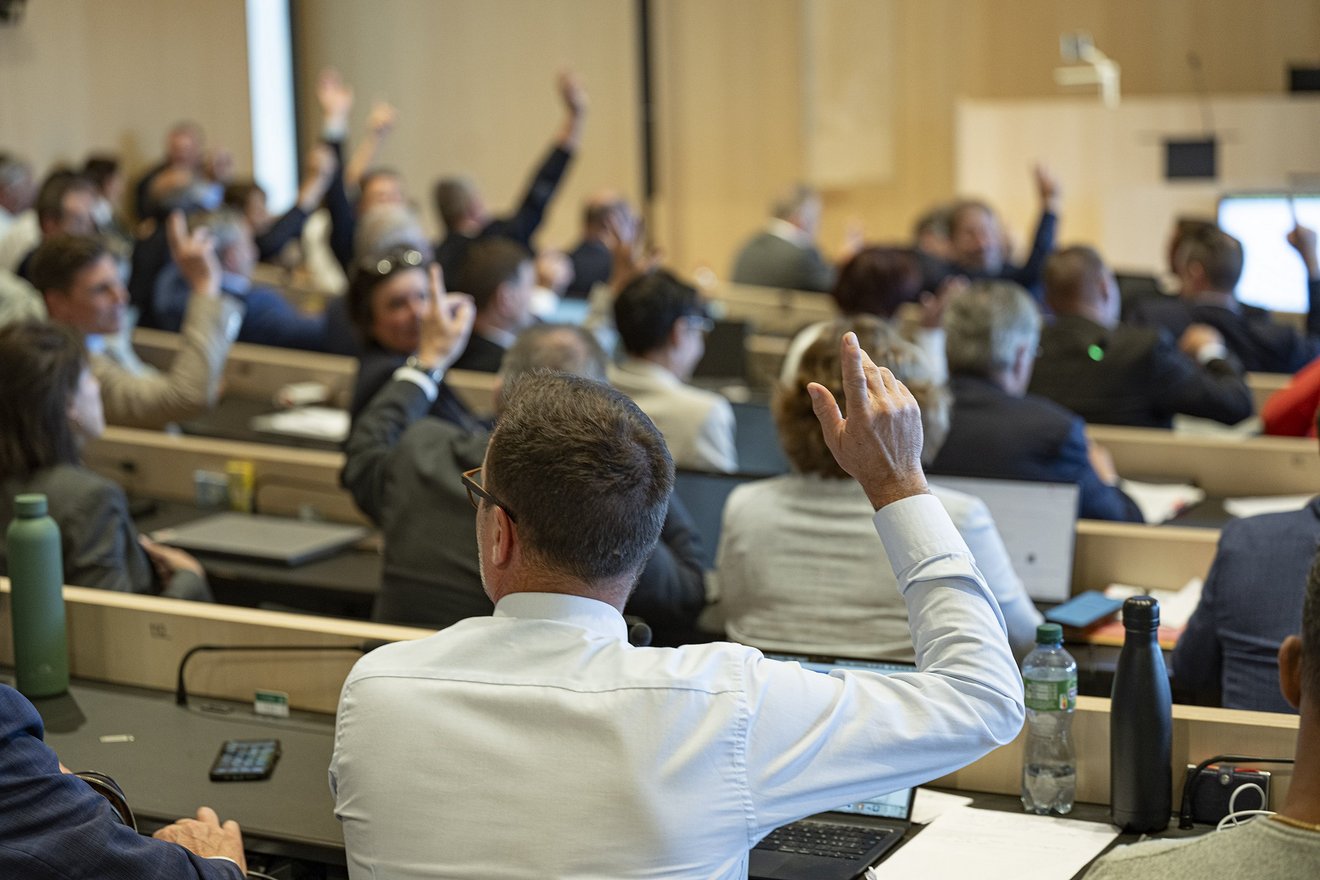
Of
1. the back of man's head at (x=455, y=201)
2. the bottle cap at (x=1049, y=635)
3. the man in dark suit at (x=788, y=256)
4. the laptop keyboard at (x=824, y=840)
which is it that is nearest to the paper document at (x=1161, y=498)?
the bottle cap at (x=1049, y=635)

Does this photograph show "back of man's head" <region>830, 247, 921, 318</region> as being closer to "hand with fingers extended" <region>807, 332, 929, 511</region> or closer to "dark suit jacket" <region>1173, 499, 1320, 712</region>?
"dark suit jacket" <region>1173, 499, 1320, 712</region>

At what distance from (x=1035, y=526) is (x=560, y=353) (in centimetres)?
111

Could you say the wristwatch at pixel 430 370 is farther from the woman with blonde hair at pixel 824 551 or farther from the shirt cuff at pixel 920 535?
the shirt cuff at pixel 920 535

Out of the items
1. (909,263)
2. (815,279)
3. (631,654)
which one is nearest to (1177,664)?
(631,654)

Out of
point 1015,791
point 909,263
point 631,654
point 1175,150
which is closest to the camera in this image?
point 631,654

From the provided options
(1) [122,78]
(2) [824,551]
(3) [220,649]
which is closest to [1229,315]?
(2) [824,551]

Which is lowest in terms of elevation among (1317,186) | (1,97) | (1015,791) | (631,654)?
(1015,791)

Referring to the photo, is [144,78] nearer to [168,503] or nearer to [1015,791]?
[168,503]

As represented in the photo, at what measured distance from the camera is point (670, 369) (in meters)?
4.33

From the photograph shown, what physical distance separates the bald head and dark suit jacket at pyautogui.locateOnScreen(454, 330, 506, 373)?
1867mm

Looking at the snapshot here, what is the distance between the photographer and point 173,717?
8.73ft

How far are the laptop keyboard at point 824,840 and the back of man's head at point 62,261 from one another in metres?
3.16

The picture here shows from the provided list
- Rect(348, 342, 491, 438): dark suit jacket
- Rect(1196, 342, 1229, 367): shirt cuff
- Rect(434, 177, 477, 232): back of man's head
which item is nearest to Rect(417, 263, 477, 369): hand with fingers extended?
Rect(348, 342, 491, 438): dark suit jacket

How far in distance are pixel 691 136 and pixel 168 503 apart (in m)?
7.97
